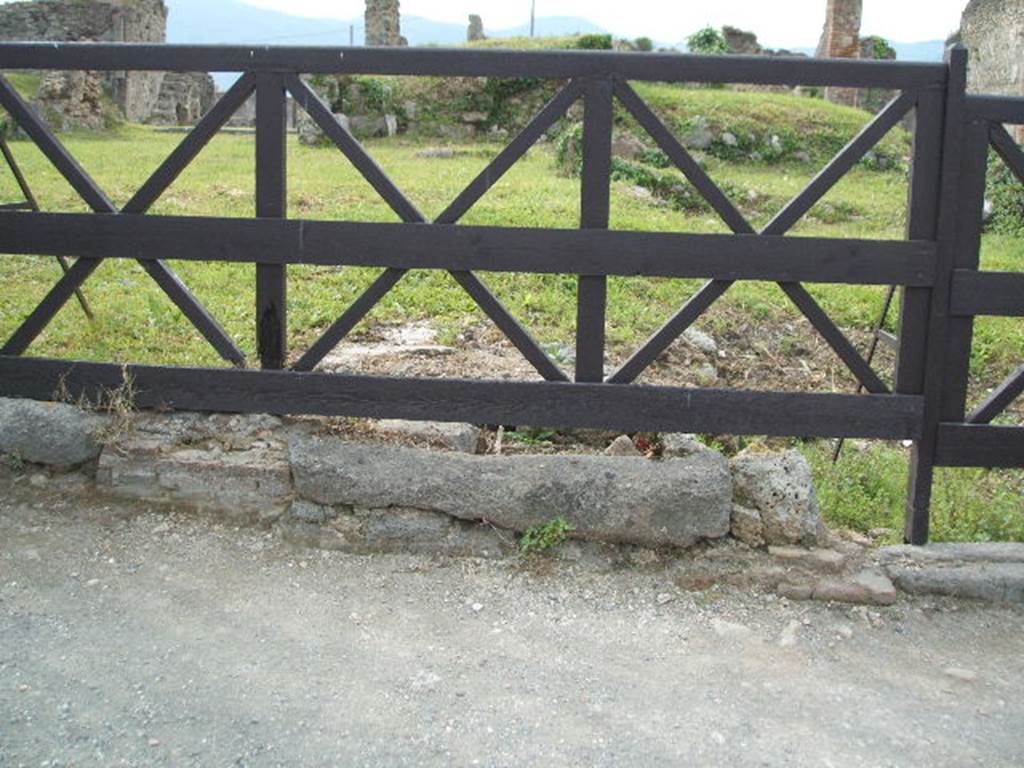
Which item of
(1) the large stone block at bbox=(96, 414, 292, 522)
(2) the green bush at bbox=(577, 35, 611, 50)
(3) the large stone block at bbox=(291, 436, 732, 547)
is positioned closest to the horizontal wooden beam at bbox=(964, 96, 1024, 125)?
(3) the large stone block at bbox=(291, 436, 732, 547)

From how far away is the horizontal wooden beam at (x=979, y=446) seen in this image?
4602mm

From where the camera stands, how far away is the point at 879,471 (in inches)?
245

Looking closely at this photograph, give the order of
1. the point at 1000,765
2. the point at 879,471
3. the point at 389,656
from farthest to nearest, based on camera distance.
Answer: the point at 879,471 → the point at 389,656 → the point at 1000,765

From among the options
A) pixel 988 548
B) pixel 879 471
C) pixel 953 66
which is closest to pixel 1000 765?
pixel 988 548

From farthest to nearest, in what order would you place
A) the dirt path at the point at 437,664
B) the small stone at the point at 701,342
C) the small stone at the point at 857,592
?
the small stone at the point at 701,342
the small stone at the point at 857,592
the dirt path at the point at 437,664

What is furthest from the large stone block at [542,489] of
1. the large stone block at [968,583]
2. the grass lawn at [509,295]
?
the grass lawn at [509,295]

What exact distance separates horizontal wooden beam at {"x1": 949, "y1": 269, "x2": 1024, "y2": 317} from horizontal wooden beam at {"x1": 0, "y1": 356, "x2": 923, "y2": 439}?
43 cm

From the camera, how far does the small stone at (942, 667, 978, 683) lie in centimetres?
385

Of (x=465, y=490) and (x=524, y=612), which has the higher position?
(x=465, y=490)

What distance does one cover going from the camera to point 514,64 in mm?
4461

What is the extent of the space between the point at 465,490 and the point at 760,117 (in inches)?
602

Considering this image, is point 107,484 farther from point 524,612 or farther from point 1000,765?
point 1000,765

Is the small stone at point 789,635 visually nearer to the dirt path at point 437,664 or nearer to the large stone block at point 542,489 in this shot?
the dirt path at point 437,664

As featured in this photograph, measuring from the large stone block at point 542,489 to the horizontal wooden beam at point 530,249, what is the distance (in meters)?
0.79
